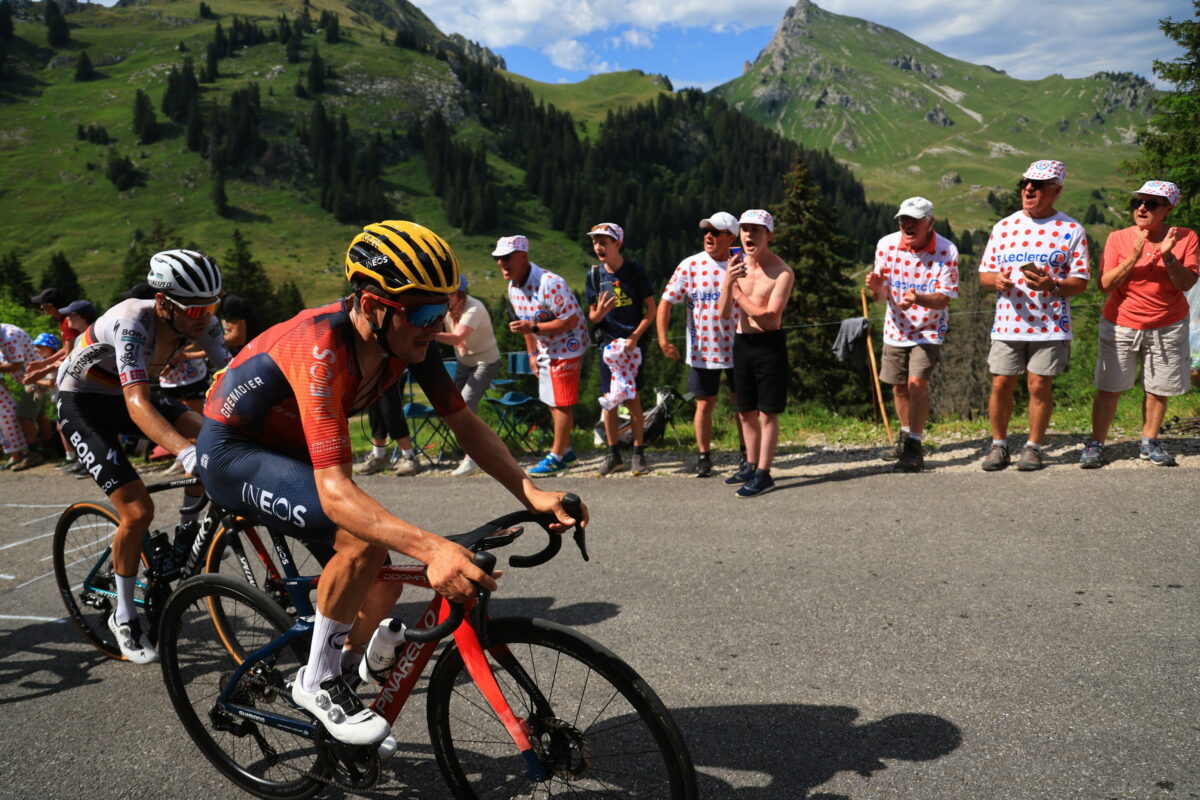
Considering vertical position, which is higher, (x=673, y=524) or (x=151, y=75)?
(x=151, y=75)

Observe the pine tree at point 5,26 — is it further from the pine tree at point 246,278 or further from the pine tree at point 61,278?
the pine tree at point 246,278

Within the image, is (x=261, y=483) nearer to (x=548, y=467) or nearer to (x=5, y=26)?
(x=548, y=467)

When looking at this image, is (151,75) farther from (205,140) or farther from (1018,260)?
(1018,260)

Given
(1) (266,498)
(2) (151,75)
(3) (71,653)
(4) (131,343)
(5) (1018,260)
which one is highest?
(2) (151,75)

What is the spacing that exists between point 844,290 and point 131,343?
112 ft

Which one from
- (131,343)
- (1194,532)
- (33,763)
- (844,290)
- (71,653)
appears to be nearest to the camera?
(33,763)

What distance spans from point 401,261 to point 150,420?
2.33 metres

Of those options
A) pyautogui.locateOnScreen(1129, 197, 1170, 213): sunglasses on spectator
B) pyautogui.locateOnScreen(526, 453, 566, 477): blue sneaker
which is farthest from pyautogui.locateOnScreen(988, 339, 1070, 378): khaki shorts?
pyautogui.locateOnScreen(526, 453, 566, 477): blue sneaker

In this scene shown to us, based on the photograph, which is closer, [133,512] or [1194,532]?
[133,512]

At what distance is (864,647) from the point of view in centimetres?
420

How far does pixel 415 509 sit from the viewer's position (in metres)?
A: 7.81

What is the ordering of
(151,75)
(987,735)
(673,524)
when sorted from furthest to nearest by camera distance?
(151,75), (673,524), (987,735)

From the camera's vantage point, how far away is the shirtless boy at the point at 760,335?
722 centimetres

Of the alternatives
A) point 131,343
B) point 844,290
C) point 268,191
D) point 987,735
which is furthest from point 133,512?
point 268,191
